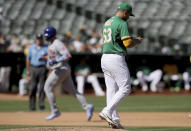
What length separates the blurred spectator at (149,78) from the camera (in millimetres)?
20875

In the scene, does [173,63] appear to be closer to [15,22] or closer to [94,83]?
[94,83]

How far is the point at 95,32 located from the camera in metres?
21.6

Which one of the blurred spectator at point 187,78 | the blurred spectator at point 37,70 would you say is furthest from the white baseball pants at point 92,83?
the blurred spectator at point 37,70

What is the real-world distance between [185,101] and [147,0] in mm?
8842

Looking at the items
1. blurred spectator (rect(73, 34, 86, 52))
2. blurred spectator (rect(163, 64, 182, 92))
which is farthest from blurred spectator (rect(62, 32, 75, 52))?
blurred spectator (rect(163, 64, 182, 92))

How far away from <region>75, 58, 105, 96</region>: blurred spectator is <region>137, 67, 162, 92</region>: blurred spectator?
1.91 m

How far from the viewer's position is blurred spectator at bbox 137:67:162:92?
2088cm

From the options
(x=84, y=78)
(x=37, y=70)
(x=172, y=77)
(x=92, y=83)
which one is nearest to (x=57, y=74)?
(x=37, y=70)

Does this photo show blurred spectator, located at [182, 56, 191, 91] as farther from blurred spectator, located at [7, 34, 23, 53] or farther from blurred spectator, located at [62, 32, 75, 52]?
blurred spectator, located at [7, 34, 23, 53]

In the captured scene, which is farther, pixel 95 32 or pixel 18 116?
pixel 95 32

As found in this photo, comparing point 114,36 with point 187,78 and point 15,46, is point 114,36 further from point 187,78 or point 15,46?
point 187,78

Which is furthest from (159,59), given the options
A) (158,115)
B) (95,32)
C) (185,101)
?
(158,115)

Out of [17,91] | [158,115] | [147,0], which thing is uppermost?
[147,0]

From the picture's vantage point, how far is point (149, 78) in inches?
829
